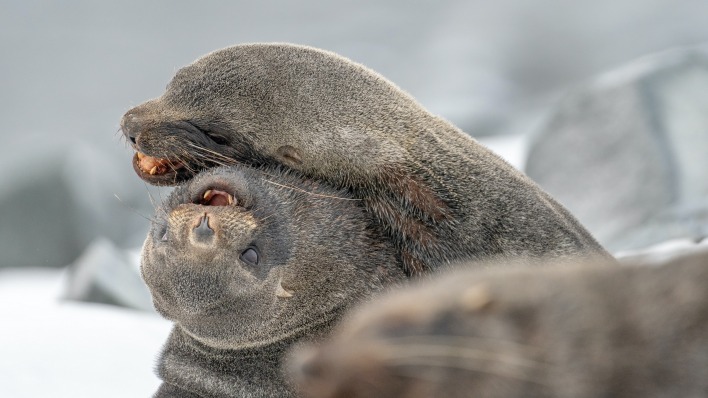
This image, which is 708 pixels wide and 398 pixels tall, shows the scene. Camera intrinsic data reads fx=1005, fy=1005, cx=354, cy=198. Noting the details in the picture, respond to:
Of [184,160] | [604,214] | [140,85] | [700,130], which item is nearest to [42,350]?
[184,160]

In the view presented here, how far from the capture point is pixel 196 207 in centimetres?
307

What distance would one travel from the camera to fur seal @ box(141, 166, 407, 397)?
3.01m

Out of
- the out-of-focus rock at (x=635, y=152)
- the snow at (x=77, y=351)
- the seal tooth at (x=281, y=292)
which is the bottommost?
the snow at (x=77, y=351)

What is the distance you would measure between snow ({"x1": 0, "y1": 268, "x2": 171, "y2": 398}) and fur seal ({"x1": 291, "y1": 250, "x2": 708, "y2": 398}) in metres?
2.36

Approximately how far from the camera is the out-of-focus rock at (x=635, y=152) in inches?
227

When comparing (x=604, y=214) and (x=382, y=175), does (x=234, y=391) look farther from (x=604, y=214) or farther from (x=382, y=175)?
(x=604, y=214)

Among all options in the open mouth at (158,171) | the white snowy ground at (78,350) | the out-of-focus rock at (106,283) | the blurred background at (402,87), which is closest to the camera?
the open mouth at (158,171)

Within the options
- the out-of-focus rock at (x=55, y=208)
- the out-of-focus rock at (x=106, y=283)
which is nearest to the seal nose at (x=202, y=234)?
the out-of-focus rock at (x=106, y=283)

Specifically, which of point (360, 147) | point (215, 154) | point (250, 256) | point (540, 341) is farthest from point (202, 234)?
point (540, 341)

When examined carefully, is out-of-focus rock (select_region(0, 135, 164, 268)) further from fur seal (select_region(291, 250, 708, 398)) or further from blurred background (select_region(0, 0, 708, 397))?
fur seal (select_region(291, 250, 708, 398))

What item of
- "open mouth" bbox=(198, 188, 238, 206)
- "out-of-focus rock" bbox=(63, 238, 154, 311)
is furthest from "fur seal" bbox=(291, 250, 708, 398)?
"out-of-focus rock" bbox=(63, 238, 154, 311)

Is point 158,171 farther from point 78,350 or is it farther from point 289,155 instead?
point 78,350

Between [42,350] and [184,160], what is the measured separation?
1627 millimetres

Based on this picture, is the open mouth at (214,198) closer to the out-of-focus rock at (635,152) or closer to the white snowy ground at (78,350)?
the white snowy ground at (78,350)
